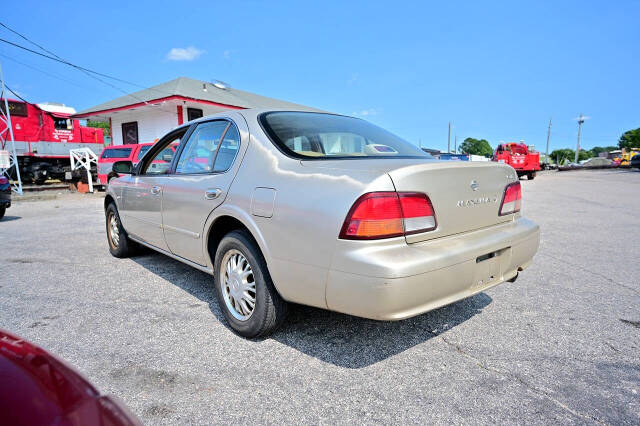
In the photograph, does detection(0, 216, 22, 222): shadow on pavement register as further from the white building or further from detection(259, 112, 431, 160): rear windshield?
the white building

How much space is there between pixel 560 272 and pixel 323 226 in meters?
3.21

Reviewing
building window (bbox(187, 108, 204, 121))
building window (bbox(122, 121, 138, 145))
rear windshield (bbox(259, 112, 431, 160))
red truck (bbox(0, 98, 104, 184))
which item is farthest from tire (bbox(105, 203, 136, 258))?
building window (bbox(122, 121, 138, 145))

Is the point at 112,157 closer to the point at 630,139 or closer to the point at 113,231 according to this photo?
the point at 113,231

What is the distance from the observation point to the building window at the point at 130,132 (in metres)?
20.3

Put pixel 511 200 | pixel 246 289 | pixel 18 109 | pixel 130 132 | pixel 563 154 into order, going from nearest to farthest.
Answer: pixel 246 289, pixel 511 200, pixel 18 109, pixel 130 132, pixel 563 154

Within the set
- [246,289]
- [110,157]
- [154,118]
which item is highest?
[154,118]

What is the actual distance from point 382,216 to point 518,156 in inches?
866

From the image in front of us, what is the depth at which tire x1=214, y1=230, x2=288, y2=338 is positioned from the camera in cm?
243

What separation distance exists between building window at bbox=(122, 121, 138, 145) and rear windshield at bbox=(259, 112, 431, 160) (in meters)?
19.7

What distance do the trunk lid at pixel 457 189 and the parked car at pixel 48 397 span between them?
152 centimetres

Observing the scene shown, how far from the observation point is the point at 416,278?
1.96m

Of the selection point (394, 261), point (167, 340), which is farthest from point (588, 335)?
point (167, 340)

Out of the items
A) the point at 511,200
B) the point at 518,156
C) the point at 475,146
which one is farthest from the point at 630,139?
the point at 511,200

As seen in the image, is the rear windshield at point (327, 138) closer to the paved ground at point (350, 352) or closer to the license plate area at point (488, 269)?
the license plate area at point (488, 269)
